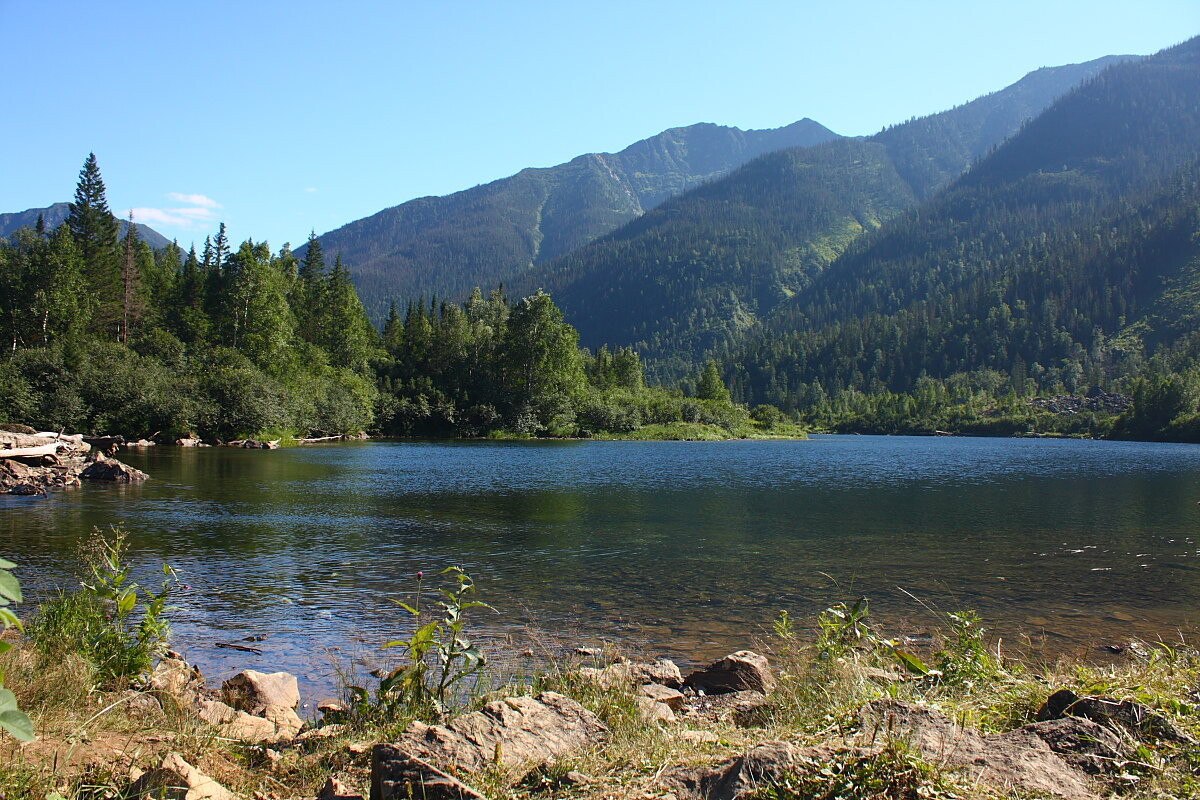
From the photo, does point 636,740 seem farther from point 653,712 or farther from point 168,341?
point 168,341

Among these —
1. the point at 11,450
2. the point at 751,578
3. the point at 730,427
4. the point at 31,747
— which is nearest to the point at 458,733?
the point at 31,747

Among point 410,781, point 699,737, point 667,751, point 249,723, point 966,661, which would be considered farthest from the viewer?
point 966,661

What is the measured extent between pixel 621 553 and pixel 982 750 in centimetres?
Answer: 1689

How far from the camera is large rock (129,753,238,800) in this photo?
504 centimetres

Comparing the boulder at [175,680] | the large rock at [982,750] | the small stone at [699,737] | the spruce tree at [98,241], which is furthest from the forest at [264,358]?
the large rock at [982,750]

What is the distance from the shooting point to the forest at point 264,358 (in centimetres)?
6669

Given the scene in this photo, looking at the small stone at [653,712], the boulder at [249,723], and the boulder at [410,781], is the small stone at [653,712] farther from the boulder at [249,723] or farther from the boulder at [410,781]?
the boulder at [249,723]

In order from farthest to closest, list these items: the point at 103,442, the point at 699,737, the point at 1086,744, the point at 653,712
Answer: the point at 103,442
the point at 653,712
the point at 699,737
the point at 1086,744

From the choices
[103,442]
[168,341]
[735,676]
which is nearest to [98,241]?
[168,341]

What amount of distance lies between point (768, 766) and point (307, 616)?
1182cm

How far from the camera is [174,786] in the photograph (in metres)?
5.12

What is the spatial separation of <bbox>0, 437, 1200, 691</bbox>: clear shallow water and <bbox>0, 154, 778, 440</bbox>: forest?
28282 millimetres

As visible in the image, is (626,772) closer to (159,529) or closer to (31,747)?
(31,747)

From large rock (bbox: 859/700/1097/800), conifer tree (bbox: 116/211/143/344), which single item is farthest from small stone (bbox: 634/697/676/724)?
conifer tree (bbox: 116/211/143/344)
